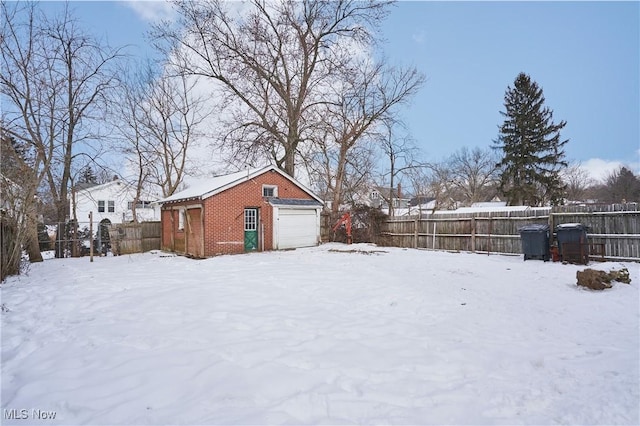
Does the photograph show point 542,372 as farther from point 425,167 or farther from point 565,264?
point 425,167

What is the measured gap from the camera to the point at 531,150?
28219mm

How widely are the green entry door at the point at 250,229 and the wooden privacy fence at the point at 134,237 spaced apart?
19.5 feet

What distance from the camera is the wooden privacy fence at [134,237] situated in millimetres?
17375

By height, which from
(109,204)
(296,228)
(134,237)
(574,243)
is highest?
(109,204)

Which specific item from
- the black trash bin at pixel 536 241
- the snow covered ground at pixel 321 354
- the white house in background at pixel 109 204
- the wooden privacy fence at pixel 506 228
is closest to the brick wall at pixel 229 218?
the wooden privacy fence at pixel 506 228

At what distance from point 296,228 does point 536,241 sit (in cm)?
1059

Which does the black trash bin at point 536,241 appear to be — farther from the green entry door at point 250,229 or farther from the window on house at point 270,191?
the green entry door at point 250,229

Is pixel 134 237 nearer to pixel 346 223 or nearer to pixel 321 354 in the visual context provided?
pixel 346 223

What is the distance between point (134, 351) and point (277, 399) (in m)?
2.03
